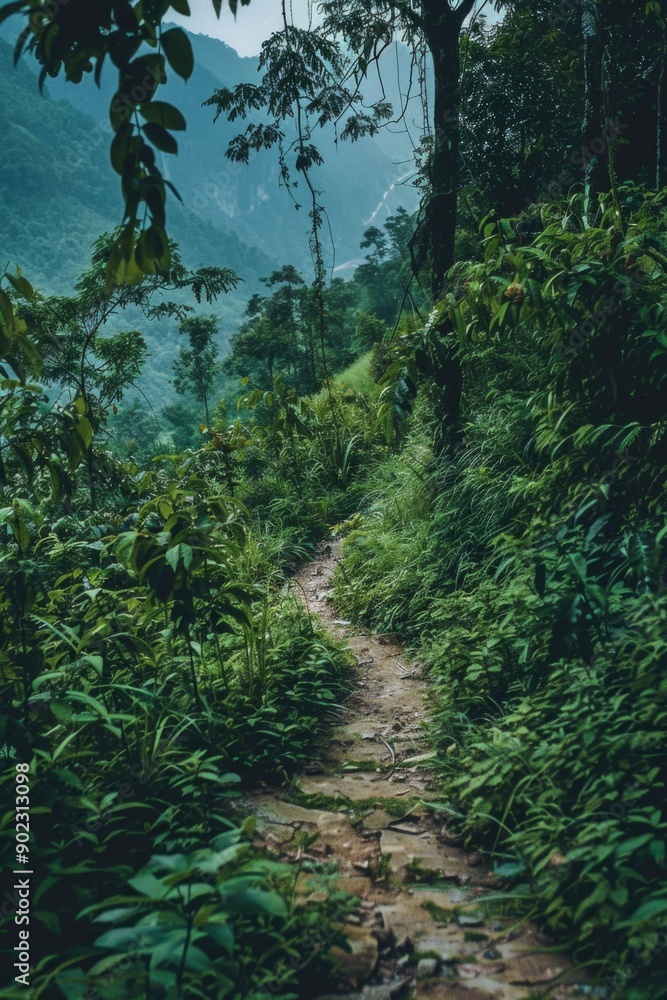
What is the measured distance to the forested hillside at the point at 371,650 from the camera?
1.38 meters

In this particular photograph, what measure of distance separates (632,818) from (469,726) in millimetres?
947

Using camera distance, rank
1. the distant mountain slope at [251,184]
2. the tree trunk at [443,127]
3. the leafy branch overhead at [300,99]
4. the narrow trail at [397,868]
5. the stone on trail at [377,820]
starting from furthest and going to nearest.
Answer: the distant mountain slope at [251,184], the leafy branch overhead at [300,99], the tree trunk at [443,127], the stone on trail at [377,820], the narrow trail at [397,868]

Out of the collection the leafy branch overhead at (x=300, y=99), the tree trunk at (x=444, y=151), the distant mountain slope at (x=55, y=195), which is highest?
the distant mountain slope at (x=55, y=195)

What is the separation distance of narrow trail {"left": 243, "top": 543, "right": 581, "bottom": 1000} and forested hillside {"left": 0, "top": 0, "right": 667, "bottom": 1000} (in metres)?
0.01

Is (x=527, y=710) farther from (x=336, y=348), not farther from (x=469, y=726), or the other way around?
(x=336, y=348)

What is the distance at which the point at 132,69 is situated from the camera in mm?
1052

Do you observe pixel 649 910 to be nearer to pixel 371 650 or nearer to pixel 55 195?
pixel 371 650

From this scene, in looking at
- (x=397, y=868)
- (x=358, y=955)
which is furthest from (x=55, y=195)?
(x=358, y=955)

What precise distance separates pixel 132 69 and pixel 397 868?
2.07 metres

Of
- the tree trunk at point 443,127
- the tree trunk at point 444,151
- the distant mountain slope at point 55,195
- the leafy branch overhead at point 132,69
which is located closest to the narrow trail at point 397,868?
the leafy branch overhead at point 132,69

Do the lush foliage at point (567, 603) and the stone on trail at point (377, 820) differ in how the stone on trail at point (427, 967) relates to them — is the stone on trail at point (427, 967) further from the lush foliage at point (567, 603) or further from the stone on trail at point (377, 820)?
the stone on trail at point (377, 820)

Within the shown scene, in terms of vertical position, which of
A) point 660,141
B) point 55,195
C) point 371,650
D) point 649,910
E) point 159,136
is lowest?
point 371,650

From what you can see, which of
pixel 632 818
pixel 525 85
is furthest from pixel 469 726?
pixel 525 85

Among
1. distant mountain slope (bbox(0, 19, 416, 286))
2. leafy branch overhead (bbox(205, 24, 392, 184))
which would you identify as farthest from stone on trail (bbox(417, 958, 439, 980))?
distant mountain slope (bbox(0, 19, 416, 286))
